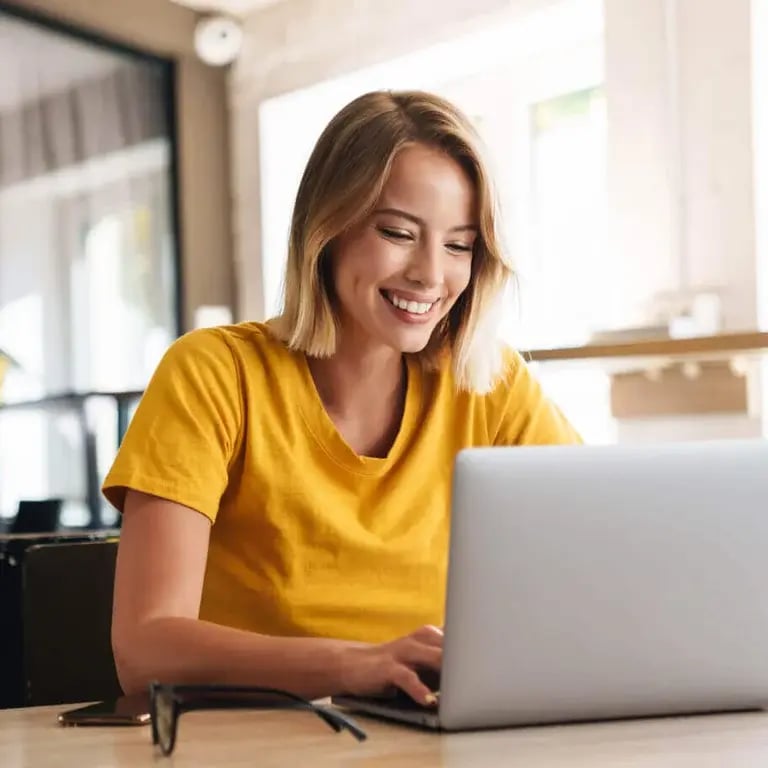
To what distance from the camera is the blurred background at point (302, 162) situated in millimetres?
2980

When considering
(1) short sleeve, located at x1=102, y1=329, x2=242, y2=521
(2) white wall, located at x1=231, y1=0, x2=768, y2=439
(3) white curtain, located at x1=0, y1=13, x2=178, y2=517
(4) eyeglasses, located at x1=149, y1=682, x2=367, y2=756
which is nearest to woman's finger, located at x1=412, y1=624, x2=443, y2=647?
(4) eyeglasses, located at x1=149, y1=682, x2=367, y2=756

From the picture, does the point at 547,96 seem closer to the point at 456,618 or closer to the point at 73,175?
the point at 73,175

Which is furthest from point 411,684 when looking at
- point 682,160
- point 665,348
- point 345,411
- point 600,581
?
point 682,160

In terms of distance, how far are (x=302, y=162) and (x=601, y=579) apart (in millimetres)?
2053

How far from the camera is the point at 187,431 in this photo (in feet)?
4.23

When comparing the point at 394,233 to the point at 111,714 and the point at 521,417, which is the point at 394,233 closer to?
the point at 521,417

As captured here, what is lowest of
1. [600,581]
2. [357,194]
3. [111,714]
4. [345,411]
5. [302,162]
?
[111,714]

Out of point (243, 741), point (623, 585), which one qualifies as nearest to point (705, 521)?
point (623, 585)

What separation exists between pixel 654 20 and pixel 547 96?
0.71m

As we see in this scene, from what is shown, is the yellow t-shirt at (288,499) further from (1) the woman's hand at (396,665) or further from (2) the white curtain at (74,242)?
(2) the white curtain at (74,242)

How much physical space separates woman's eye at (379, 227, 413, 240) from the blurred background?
1.32 metres

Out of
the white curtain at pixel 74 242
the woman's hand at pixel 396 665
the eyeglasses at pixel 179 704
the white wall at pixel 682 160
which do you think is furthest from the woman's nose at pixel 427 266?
the white curtain at pixel 74 242

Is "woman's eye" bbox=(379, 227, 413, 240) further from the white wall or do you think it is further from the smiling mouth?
the white wall

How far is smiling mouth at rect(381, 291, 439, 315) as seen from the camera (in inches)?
56.5
